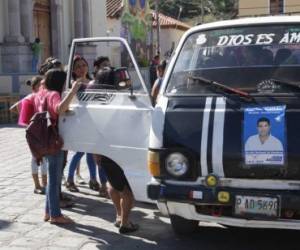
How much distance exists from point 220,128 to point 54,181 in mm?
2223

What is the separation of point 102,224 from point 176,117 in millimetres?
2033

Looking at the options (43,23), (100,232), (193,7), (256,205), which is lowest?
(100,232)

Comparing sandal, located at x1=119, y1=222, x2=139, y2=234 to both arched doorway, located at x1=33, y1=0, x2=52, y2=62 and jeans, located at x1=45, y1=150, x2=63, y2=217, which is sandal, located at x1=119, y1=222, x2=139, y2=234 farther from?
arched doorway, located at x1=33, y1=0, x2=52, y2=62

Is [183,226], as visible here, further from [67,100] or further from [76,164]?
[76,164]

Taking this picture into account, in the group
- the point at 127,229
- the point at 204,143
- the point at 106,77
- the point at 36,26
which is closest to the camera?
the point at 204,143

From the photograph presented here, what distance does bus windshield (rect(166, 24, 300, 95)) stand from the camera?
4.98 m

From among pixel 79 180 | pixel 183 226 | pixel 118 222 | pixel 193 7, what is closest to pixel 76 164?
pixel 79 180

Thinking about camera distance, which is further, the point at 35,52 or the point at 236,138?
the point at 35,52

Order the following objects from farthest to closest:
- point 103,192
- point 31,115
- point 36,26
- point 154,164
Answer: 1. point 36,26
2. point 103,192
3. point 31,115
4. point 154,164

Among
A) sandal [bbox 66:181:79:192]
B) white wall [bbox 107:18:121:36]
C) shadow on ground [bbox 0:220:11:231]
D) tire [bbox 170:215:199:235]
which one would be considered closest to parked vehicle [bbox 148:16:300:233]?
tire [bbox 170:215:199:235]

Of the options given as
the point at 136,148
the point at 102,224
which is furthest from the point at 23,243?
the point at 136,148

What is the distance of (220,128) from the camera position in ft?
15.2

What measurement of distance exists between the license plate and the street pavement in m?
0.99

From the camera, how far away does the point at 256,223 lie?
4660mm
